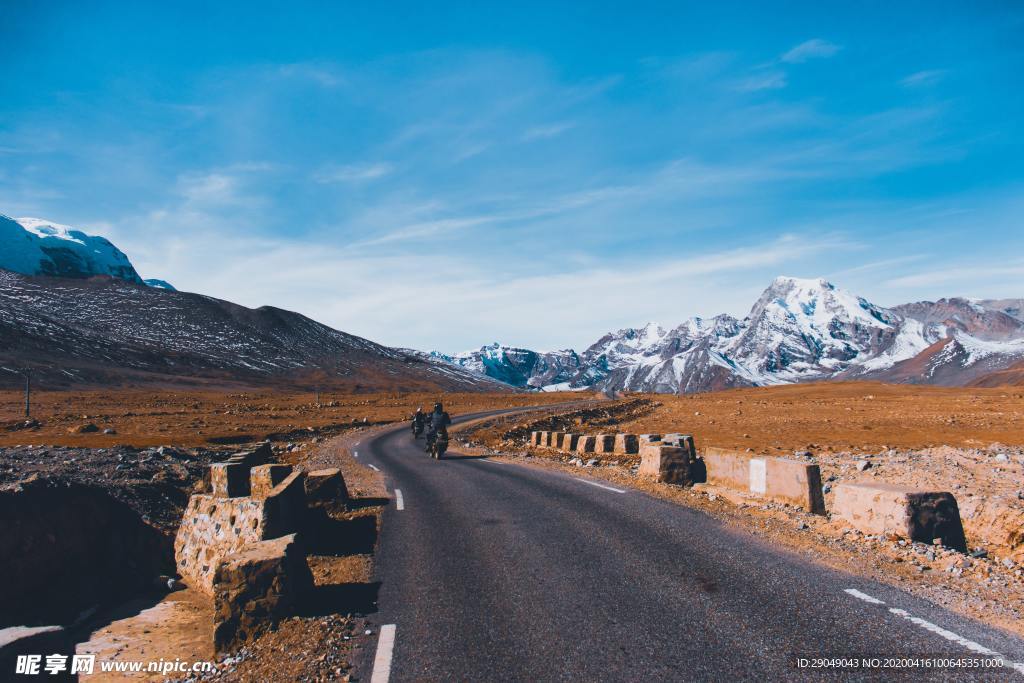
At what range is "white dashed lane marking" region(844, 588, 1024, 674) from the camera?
5566 mm

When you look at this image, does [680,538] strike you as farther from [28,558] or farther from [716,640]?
[28,558]

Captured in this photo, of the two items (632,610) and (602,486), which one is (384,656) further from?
(602,486)

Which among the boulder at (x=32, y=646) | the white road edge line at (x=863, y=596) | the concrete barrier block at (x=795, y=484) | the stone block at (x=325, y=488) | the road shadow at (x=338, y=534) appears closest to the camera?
the boulder at (x=32, y=646)

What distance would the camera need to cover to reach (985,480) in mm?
16906

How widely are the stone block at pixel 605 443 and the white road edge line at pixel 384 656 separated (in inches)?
715

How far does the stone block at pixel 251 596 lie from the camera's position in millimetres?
7363

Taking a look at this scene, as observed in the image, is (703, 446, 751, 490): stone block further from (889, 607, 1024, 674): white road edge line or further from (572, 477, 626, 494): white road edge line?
(889, 607, 1024, 674): white road edge line

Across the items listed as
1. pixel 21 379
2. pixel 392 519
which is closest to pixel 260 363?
pixel 21 379

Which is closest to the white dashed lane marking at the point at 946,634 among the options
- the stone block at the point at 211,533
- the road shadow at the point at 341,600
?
the road shadow at the point at 341,600

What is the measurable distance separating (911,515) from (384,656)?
27.0 ft

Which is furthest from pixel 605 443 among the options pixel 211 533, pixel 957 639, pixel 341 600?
pixel 957 639

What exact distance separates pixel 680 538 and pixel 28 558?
431 inches

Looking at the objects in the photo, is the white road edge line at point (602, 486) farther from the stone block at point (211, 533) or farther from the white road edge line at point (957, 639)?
the stone block at point (211, 533)

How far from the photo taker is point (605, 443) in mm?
24375
